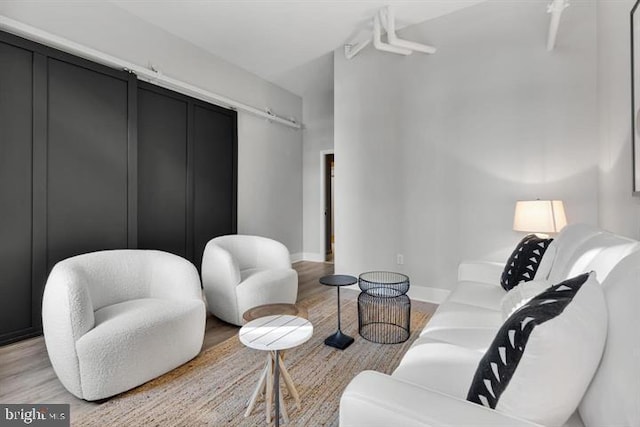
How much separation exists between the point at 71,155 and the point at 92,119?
1.22ft

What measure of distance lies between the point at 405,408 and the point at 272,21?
11.8 ft

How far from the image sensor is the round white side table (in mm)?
1349

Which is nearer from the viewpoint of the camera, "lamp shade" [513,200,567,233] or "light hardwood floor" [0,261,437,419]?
"light hardwood floor" [0,261,437,419]

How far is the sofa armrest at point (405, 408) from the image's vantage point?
2.35ft

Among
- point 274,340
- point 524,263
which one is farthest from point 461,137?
point 274,340

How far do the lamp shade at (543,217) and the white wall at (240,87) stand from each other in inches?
132

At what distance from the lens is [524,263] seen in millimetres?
1938

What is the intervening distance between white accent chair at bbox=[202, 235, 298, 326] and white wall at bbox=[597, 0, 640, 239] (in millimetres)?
2420

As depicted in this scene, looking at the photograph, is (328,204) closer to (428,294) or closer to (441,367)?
(428,294)

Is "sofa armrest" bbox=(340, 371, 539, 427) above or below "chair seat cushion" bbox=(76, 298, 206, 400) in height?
above

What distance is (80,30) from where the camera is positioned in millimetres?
2666

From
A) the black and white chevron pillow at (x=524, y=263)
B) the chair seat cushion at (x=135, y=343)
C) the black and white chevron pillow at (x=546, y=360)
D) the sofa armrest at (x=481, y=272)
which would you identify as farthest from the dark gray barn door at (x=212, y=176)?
the black and white chevron pillow at (x=546, y=360)

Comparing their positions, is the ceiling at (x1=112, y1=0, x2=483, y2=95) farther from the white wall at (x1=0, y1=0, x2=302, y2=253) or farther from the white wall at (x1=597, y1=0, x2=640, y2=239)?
the white wall at (x1=597, y1=0, x2=640, y2=239)

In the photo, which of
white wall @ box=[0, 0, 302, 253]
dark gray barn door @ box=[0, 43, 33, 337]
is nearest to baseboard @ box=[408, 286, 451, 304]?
white wall @ box=[0, 0, 302, 253]
